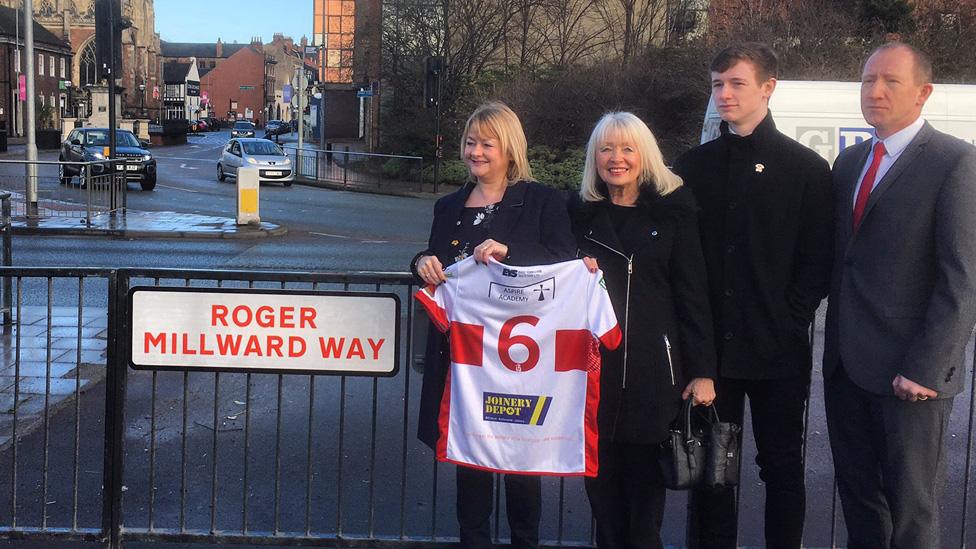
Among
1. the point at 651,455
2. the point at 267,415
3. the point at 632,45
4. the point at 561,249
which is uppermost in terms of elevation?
the point at 632,45

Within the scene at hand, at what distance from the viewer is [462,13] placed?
39188mm

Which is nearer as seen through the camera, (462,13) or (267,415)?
(267,415)

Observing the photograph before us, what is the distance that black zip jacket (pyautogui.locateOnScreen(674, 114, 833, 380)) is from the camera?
3.76m

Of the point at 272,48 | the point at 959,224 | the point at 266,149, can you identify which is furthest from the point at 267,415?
the point at 272,48

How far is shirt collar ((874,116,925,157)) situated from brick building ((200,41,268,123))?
488ft

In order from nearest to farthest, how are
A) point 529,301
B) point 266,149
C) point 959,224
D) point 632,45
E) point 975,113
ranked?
point 959,224, point 529,301, point 975,113, point 266,149, point 632,45

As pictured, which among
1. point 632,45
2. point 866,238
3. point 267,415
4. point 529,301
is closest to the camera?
point 866,238

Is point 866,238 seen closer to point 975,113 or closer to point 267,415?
point 267,415

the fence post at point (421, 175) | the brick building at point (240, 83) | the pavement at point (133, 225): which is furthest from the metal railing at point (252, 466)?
the brick building at point (240, 83)

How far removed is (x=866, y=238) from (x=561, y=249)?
1.14m

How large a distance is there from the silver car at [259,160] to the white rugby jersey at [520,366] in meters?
31.0

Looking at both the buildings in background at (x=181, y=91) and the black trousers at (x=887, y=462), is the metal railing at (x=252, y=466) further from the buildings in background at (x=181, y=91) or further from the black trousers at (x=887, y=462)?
the buildings in background at (x=181, y=91)

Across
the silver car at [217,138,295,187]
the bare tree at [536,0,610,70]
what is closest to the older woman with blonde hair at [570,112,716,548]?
the silver car at [217,138,295,187]

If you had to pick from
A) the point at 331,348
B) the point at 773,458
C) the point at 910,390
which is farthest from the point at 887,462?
the point at 331,348
